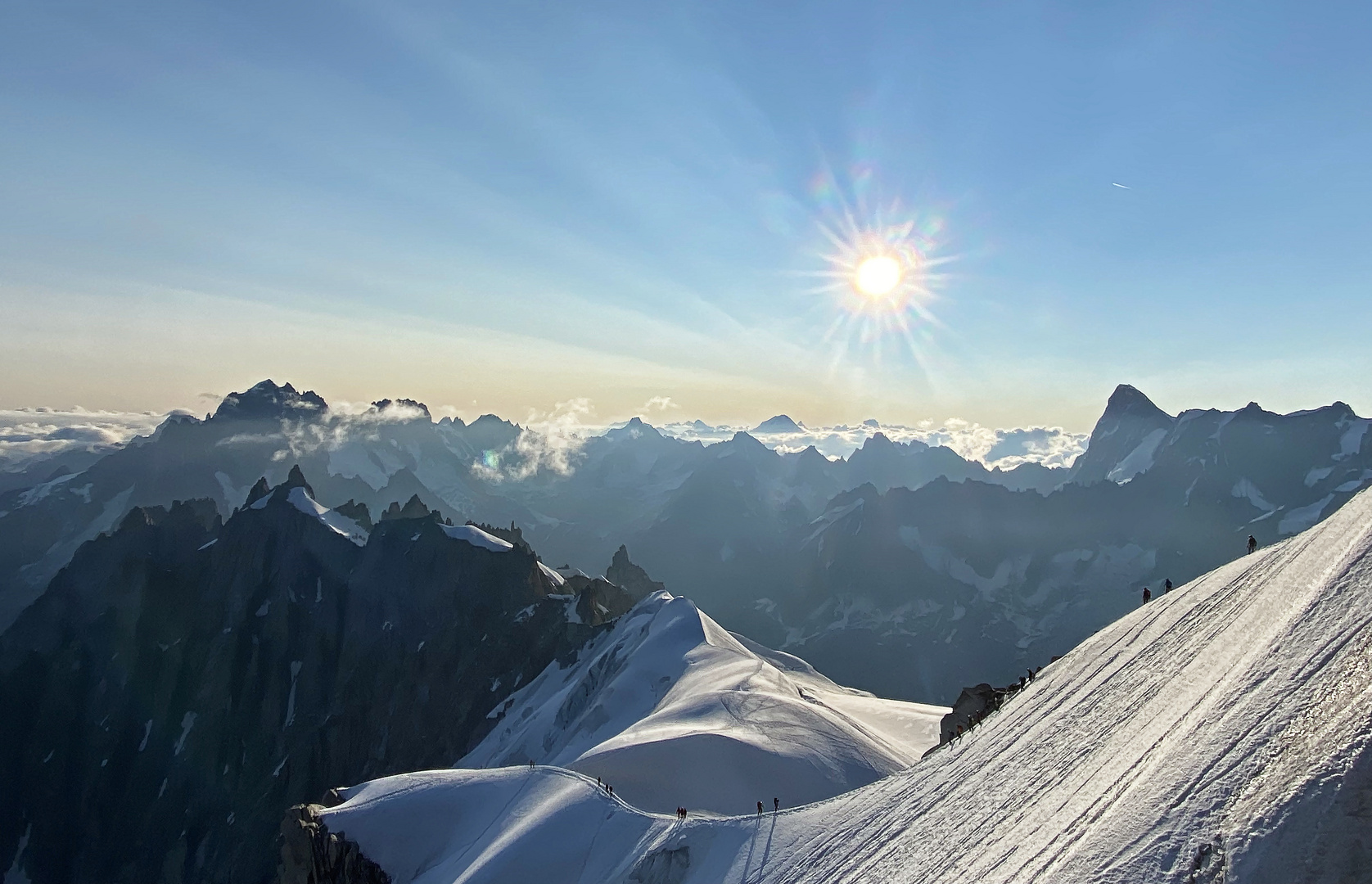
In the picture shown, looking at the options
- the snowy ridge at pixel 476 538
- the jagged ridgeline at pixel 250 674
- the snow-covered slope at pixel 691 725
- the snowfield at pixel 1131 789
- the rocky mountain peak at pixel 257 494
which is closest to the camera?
the snowfield at pixel 1131 789

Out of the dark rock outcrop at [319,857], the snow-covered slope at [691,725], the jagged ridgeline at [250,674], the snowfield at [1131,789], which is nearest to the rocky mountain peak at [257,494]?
the jagged ridgeline at [250,674]

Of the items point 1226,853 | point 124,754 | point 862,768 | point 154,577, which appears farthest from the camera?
point 154,577

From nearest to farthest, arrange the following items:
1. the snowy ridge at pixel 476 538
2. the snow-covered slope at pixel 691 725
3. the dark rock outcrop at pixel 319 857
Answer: the dark rock outcrop at pixel 319 857, the snow-covered slope at pixel 691 725, the snowy ridge at pixel 476 538

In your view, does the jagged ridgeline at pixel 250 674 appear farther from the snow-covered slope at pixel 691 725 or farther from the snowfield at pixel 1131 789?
the snowfield at pixel 1131 789

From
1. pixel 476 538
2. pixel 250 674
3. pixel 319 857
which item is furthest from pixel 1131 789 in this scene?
pixel 250 674

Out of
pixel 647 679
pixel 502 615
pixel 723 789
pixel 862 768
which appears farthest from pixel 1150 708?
pixel 502 615

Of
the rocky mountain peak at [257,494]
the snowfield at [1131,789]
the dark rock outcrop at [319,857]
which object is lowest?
the dark rock outcrop at [319,857]

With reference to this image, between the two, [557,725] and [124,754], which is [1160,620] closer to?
[557,725]

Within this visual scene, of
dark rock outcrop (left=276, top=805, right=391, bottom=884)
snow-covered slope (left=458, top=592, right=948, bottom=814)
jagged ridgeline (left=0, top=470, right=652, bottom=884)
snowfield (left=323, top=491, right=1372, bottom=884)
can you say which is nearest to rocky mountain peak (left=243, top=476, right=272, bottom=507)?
jagged ridgeline (left=0, top=470, right=652, bottom=884)

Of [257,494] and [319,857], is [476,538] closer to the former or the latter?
[257,494]
